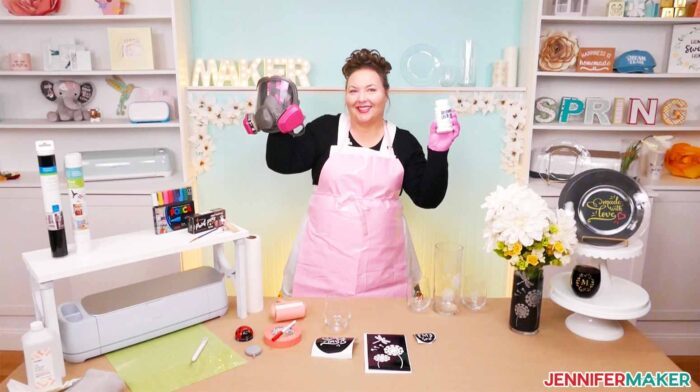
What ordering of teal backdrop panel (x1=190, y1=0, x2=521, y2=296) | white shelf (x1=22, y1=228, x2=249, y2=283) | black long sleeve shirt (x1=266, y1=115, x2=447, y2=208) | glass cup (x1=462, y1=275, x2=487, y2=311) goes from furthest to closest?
1. teal backdrop panel (x1=190, y1=0, x2=521, y2=296)
2. black long sleeve shirt (x1=266, y1=115, x2=447, y2=208)
3. glass cup (x1=462, y1=275, x2=487, y2=311)
4. white shelf (x1=22, y1=228, x2=249, y2=283)

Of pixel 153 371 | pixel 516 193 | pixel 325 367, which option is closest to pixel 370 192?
pixel 516 193

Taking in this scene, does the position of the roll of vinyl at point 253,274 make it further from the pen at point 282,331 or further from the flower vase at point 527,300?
the flower vase at point 527,300

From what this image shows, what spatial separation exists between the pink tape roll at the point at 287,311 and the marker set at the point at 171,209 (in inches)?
14.5

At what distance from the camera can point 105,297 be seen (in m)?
1.44

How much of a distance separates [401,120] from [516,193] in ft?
5.45

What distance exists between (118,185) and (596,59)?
2748mm

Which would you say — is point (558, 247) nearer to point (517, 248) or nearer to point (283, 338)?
point (517, 248)

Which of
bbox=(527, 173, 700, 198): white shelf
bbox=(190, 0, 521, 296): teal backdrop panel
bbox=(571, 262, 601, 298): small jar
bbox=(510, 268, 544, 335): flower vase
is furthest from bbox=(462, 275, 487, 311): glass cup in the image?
bbox=(190, 0, 521, 296): teal backdrop panel

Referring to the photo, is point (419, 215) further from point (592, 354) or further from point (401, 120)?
point (592, 354)

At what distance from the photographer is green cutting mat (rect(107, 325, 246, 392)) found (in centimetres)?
124

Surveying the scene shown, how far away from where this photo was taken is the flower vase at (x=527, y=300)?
1427 millimetres

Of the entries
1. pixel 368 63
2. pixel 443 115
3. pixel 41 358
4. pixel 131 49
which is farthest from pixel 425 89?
pixel 41 358

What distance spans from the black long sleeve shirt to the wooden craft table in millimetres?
613

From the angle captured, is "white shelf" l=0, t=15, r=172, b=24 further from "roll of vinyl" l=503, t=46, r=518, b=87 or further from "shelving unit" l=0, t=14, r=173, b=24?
"roll of vinyl" l=503, t=46, r=518, b=87
